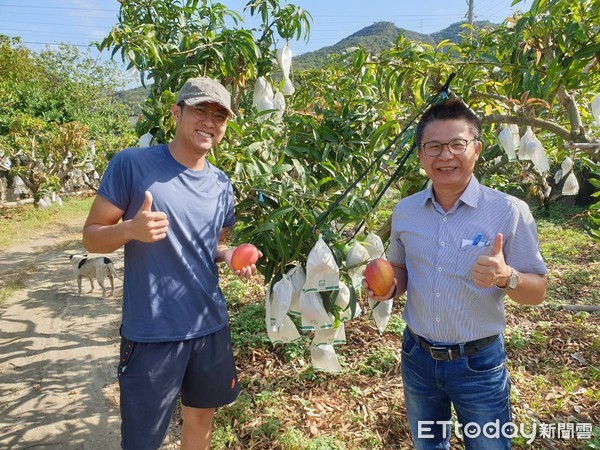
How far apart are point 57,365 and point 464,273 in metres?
3.19

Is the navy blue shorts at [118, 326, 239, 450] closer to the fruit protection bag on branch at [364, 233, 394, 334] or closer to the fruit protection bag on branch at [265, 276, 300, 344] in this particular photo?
the fruit protection bag on branch at [265, 276, 300, 344]

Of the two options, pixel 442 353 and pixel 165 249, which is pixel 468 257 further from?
pixel 165 249

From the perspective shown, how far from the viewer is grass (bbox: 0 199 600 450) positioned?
238 cm

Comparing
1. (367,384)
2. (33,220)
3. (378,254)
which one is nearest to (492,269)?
(378,254)

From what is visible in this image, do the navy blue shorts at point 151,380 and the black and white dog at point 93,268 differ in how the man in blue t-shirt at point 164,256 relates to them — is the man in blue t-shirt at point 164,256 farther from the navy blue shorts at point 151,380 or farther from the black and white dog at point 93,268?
the black and white dog at point 93,268

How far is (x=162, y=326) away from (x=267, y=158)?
1.06 meters

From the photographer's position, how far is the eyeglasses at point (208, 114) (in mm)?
1608

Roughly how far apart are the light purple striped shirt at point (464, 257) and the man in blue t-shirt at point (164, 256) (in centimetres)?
65

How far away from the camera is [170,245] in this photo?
159 centimetres

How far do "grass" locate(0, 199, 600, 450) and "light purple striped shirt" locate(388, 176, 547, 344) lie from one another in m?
1.22

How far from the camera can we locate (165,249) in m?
1.59

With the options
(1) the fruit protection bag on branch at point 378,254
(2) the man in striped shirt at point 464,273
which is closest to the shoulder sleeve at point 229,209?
(1) the fruit protection bag on branch at point 378,254

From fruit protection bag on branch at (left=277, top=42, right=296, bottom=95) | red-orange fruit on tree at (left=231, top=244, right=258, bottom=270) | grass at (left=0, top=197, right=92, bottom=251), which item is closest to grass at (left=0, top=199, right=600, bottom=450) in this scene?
red-orange fruit on tree at (left=231, top=244, right=258, bottom=270)

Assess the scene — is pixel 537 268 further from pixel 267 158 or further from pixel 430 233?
pixel 267 158
